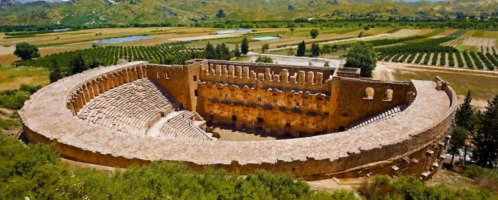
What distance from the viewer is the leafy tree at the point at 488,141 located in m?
20.2

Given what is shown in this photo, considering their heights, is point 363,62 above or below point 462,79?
above

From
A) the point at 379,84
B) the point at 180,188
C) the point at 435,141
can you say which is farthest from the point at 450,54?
the point at 180,188

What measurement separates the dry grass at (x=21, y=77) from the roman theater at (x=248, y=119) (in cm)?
2064

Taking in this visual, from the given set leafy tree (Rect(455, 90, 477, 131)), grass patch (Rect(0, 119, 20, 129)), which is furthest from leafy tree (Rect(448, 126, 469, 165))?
grass patch (Rect(0, 119, 20, 129))

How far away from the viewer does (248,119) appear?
97.2 ft

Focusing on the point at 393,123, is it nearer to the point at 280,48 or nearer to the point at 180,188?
the point at 180,188

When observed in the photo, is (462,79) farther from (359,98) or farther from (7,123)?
(7,123)

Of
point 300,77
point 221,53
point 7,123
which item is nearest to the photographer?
point 7,123

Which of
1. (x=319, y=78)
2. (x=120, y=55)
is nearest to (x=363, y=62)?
(x=319, y=78)

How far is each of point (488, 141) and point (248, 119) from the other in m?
18.8

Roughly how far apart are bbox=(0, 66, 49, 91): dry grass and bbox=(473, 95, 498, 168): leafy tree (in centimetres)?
4965

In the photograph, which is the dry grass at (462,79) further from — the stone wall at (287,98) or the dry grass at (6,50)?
the dry grass at (6,50)

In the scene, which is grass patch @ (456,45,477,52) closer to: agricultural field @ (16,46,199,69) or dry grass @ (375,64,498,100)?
dry grass @ (375,64,498,100)

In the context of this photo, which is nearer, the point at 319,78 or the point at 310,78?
the point at 319,78
